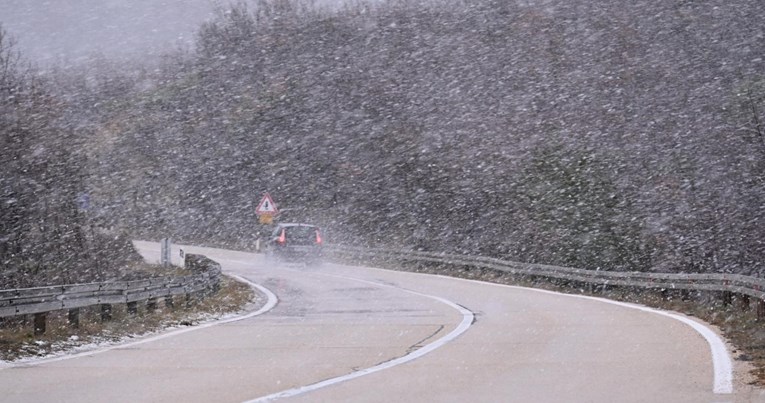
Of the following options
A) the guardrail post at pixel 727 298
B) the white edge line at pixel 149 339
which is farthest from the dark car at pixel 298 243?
the guardrail post at pixel 727 298

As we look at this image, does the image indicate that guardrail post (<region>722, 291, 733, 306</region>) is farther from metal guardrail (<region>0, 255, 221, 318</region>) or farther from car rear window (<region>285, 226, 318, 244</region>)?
car rear window (<region>285, 226, 318, 244</region>)

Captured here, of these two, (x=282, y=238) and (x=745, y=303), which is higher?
(x=282, y=238)

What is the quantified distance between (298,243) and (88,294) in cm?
1960

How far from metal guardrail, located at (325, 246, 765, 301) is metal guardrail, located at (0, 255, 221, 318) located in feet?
29.7

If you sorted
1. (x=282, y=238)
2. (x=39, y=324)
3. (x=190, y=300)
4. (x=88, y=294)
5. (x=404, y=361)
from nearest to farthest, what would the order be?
(x=404, y=361) → (x=39, y=324) → (x=88, y=294) → (x=190, y=300) → (x=282, y=238)

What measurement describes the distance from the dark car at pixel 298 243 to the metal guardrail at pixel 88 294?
1333 centimetres

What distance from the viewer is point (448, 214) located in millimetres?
48438

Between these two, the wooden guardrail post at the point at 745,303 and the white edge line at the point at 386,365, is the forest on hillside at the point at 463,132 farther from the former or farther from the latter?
the wooden guardrail post at the point at 745,303

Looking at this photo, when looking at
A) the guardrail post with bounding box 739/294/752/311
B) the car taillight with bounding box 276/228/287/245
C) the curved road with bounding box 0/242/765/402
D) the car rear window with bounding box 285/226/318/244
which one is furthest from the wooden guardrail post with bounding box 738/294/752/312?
the car taillight with bounding box 276/228/287/245

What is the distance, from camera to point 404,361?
34.7ft

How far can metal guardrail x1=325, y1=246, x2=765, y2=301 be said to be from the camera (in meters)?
16.4

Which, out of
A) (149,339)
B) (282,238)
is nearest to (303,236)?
(282,238)

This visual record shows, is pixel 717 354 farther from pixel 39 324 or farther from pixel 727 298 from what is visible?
pixel 39 324

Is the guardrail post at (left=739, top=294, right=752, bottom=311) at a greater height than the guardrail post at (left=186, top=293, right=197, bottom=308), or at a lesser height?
greater
